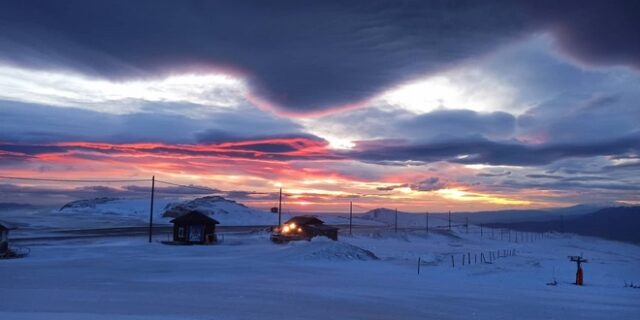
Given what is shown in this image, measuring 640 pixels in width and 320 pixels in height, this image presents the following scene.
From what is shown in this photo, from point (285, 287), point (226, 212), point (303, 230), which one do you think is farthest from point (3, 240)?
point (226, 212)

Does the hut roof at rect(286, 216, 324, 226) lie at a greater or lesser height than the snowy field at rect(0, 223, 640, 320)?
greater

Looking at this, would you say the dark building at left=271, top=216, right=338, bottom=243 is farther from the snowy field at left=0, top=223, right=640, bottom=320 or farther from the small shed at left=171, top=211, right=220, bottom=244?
the snowy field at left=0, top=223, right=640, bottom=320

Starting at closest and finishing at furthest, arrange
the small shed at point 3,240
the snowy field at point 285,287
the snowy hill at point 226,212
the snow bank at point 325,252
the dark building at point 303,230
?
1. the snowy field at point 285,287
2. the small shed at point 3,240
3. the snow bank at point 325,252
4. the dark building at point 303,230
5. the snowy hill at point 226,212

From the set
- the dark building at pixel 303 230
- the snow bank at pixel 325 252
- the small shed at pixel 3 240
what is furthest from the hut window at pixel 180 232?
the small shed at pixel 3 240

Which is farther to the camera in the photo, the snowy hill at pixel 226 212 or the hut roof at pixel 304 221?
the snowy hill at pixel 226 212

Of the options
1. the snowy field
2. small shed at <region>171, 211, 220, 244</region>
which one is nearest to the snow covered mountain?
small shed at <region>171, 211, 220, 244</region>

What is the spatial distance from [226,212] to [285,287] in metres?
136

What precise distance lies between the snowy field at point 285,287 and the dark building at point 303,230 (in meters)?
13.4

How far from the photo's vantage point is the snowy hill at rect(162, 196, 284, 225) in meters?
150

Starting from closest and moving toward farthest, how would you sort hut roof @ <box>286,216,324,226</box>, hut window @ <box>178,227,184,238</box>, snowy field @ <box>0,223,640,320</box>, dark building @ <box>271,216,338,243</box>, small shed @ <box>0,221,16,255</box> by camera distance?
1. snowy field @ <box>0,223,640,320</box>
2. small shed @ <box>0,221,16,255</box>
3. hut window @ <box>178,227,184,238</box>
4. dark building @ <box>271,216,338,243</box>
5. hut roof @ <box>286,216,324,226</box>

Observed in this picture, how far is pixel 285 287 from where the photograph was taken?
32125 millimetres

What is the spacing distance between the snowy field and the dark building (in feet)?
43.9

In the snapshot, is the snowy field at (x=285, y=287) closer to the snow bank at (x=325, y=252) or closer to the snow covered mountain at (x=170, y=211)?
the snow bank at (x=325, y=252)

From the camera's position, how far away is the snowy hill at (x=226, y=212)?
491ft
